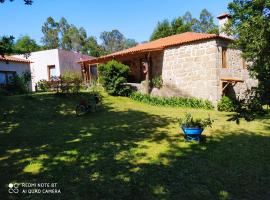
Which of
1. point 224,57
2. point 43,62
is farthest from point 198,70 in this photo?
point 43,62

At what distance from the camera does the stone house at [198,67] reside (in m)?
18.2

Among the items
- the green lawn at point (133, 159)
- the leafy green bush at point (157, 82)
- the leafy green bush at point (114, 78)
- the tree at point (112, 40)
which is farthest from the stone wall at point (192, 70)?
the tree at point (112, 40)

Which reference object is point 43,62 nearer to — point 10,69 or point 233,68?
point 10,69

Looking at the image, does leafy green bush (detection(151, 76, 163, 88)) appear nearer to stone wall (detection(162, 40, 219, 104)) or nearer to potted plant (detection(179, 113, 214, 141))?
stone wall (detection(162, 40, 219, 104))

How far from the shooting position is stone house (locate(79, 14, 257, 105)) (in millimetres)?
18188

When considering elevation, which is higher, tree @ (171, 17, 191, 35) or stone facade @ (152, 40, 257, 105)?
tree @ (171, 17, 191, 35)

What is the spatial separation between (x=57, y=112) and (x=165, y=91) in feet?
29.7

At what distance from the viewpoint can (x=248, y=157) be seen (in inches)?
295

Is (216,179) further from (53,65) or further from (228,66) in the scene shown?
(53,65)

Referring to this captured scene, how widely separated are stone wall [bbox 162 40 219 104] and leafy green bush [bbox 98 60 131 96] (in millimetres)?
3217

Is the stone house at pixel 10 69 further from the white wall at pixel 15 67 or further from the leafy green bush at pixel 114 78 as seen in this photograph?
the leafy green bush at pixel 114 78

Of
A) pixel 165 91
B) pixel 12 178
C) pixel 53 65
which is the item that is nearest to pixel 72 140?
pixel 12 178

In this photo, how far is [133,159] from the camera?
7.17m

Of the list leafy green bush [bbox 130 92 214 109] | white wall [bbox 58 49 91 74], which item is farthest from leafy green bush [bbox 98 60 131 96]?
white wall [bbox 58 49 91 74]
